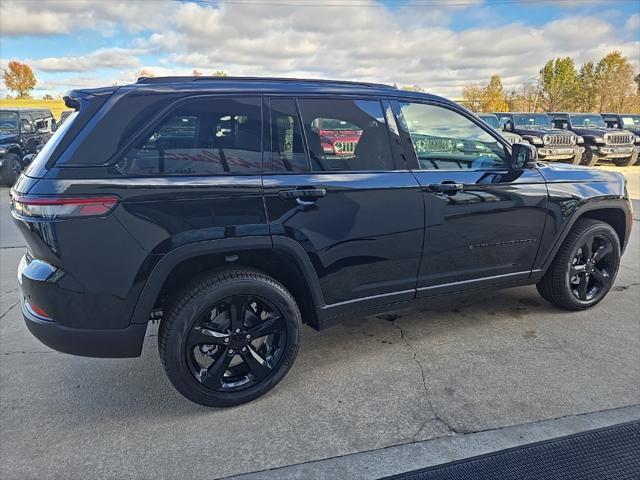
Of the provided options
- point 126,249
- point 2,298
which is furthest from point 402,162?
point 2,298

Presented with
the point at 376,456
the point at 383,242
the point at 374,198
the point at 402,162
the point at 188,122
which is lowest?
the point at 376,456

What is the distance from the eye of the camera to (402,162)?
295 cm

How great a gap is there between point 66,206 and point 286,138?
1.21 m

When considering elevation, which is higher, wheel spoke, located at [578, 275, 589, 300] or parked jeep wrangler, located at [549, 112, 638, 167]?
parked jeep wrangler, located at [549, 112, 638, 167]

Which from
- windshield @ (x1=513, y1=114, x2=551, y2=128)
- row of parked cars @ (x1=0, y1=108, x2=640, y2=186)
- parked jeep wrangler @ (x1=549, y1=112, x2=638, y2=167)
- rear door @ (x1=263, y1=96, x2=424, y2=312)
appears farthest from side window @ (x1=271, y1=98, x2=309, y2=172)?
parked jeep wrangler @ (x1=549, y1=112, x2=638, y2=167)

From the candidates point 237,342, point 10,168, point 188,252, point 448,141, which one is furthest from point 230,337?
point 10,168

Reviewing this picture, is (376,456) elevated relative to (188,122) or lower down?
lower down

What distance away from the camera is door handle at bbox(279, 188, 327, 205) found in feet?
8.38

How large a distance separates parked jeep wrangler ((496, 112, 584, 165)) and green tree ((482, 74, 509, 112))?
3021 centimetres

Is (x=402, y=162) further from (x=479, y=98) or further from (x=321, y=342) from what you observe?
(x=479, y=98)

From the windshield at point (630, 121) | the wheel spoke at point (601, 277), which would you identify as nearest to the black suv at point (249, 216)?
the wheel spoke at point (601, 277)

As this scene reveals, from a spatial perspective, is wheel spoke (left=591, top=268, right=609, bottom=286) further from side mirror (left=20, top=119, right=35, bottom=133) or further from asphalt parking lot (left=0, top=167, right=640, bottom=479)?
side mirror (left=20, top=119, right=35, bottom=133)

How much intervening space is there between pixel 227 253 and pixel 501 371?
197 cm

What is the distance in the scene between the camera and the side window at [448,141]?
3082mm
